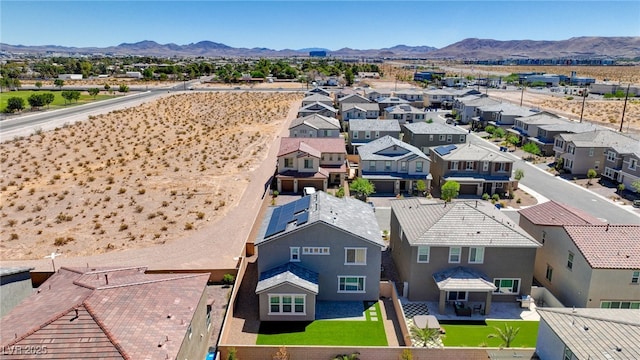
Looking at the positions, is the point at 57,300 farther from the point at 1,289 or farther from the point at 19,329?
the point at 1,289

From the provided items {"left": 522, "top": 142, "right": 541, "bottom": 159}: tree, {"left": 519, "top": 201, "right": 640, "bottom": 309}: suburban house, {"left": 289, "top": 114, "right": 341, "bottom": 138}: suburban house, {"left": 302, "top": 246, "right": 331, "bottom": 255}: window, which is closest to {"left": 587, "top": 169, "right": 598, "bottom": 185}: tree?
{"left": 522, "top": 142, "right": 541, "bottom": 159}: tree

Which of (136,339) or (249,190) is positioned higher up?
(136,339)

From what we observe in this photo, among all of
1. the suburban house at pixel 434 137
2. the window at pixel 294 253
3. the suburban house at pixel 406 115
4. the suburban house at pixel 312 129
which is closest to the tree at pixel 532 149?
the suburban house at pixel 434 137

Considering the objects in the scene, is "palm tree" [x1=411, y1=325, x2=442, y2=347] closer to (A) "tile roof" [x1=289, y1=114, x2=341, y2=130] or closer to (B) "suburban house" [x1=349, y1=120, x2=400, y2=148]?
(B) "suburban house" [x1=349, y1=120, x2=400, y2=148]

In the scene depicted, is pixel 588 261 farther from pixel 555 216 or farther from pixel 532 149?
pixel 532 149

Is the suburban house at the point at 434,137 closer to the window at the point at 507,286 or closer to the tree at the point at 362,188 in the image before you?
the tree at the point at 362,188

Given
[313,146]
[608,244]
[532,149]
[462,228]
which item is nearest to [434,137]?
[532,149]

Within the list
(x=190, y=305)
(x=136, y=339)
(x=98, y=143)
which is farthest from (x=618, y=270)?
(x=98, y=143)

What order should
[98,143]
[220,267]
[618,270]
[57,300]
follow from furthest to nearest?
1. [98,143]
2. [220,267]
3. [618,270]
4. [57,300]
